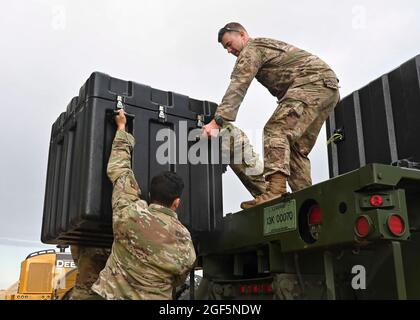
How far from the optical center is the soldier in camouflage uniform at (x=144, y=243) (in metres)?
2.79

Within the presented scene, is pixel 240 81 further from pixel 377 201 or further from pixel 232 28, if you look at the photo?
pixel 377 201

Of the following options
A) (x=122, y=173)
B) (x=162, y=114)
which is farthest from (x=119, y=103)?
(x=122, y=173)

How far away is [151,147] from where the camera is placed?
333cm

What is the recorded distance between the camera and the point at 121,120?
10.4 ft

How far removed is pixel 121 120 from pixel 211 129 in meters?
0.60

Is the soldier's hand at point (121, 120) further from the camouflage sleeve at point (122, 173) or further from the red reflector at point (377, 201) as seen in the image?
the red reflector at point (377, 201)

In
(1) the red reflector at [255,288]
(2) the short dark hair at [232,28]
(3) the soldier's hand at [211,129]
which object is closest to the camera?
(1) the red reflector at [255,288]

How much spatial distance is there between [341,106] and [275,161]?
980 millimetres

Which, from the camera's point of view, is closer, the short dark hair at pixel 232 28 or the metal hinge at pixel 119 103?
the metal hinge at pixel 119 103

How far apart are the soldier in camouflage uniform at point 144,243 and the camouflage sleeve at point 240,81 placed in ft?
2.26

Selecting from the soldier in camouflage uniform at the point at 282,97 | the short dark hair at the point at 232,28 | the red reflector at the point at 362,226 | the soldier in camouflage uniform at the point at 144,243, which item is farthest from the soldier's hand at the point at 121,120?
the red reflector at the point at 362,226
